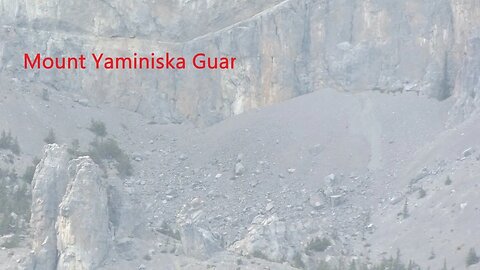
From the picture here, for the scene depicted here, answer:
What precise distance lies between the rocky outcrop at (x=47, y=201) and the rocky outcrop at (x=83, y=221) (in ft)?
2.12

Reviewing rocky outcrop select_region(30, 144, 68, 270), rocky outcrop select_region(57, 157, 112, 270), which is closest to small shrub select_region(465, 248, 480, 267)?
rocky outcrop select_region(57, 157, 112, 270)

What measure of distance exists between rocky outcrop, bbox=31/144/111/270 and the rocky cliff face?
24.8 metres

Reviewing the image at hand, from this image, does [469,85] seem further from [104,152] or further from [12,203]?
[12,203]

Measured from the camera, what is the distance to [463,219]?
113500 millimetres

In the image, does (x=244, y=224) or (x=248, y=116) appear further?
(x=248, y=116)

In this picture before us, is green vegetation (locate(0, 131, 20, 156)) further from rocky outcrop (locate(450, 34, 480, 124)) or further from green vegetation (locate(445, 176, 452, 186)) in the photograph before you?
rocky outcrop (locate(450, 34, 480, 124))

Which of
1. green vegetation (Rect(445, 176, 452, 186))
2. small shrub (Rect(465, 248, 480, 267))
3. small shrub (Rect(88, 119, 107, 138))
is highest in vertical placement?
small shrub (Rect(88, 119, 107, 138))

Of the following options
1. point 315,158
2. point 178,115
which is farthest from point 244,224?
point 178,115

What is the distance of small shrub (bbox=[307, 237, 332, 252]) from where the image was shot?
114 m

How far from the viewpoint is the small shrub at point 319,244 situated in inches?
4505

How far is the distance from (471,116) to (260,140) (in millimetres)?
15334

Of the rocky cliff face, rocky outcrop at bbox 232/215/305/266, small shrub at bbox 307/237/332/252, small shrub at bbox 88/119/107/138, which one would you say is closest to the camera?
rocky outcrop at bbox 232/215/305/266

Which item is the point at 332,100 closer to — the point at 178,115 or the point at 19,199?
the point at 178,115

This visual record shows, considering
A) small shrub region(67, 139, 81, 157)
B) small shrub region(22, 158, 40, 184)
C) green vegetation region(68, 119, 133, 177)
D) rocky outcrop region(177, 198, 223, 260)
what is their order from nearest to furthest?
rocky outcrop region(177, 198, 223, 260) → small shrub region(22, 158, 40, 184) → small shrub region(67, 139, 81, 157) → green vegetation region(68, 119, 133, 177)
